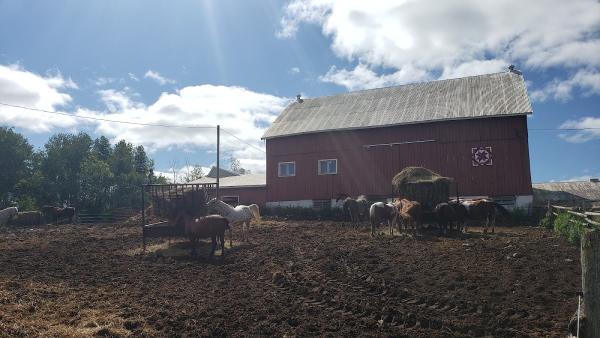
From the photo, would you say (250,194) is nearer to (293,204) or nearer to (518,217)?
(293,204)

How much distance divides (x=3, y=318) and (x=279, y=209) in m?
22.1

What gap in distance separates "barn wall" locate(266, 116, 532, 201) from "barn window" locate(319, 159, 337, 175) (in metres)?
0.31

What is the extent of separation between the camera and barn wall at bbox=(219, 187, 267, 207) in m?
31.6

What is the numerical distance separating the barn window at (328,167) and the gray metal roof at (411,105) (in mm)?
2101

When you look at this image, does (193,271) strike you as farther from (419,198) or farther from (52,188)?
(52,188)

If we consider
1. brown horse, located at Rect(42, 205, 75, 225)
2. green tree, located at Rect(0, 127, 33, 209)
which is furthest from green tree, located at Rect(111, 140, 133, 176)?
brown horse, located at Rect(42, 205, 75, 225)

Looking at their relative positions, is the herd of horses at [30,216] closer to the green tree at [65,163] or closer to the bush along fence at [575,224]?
the green tree at [65,163]

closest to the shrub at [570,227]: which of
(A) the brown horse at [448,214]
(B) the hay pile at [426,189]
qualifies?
(A) the brown horse at [448,214]

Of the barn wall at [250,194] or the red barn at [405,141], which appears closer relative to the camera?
the red barn at [405,141]

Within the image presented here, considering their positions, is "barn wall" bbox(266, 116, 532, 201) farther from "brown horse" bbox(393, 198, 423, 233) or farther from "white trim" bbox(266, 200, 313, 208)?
"brown horse" bbox(393, 198, 423, 233)

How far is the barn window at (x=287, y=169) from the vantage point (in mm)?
29652

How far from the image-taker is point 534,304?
750 centimetres

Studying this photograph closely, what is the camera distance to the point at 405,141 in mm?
26234

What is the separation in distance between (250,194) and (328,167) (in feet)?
22.9
